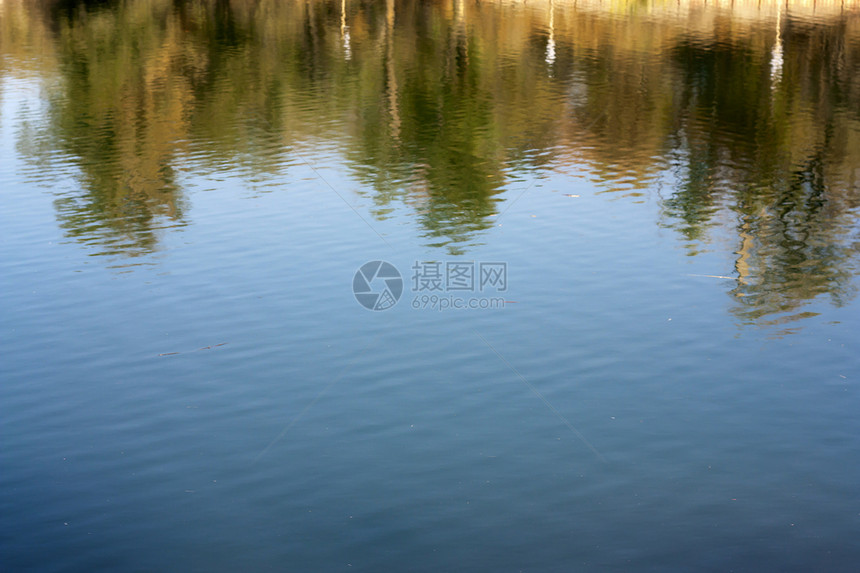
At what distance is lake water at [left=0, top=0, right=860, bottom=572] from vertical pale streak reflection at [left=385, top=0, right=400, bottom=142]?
62cm

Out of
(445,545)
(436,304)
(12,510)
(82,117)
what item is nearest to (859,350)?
(436,304)

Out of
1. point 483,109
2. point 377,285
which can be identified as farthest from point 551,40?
point 377,285

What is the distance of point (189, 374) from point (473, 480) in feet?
21.7

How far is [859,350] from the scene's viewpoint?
18547 mm

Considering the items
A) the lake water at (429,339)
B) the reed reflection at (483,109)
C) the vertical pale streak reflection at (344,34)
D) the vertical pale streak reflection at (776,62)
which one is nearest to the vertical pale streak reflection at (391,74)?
the reed reflection at (483,109)

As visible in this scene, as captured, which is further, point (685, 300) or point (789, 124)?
point (789, 124)

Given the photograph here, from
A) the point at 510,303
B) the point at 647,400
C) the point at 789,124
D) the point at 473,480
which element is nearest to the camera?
the point at 473,480

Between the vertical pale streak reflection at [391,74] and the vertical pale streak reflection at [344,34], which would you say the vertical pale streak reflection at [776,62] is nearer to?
the vertical pale streak reflection at [391,74]

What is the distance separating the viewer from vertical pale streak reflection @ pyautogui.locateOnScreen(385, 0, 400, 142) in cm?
4334

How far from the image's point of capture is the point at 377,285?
2267cm

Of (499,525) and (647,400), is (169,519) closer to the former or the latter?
(499,525)

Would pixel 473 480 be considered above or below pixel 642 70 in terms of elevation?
below

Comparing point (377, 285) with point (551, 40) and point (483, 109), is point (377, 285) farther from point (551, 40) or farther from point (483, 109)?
point (551, 40)

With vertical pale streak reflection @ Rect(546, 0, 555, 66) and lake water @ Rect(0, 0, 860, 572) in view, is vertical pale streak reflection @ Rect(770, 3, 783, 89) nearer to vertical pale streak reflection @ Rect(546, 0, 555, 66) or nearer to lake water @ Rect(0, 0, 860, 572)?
lake water @ Rect(0, 0, 860, 572)
